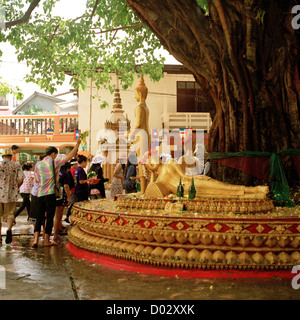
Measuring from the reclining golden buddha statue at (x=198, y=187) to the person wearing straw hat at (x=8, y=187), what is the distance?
2217mm

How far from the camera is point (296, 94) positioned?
5.87 m

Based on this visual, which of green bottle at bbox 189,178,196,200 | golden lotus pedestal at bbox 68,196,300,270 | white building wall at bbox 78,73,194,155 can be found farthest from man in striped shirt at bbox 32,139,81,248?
white building wall at bbox 78,73,194,155

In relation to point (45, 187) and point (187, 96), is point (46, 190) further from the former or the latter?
point (187, 96)

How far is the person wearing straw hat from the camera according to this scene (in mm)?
6367

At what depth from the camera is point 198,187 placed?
5.52 m

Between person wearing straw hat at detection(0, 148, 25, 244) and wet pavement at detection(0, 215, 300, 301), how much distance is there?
1501mm

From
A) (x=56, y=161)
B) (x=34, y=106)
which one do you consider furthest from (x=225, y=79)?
(x=34, y=106)

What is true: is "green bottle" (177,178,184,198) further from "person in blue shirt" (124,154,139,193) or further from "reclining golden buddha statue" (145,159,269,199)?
"person in blue shirt" (124,154,139,193)

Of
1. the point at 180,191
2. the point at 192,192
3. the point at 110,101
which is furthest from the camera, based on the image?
the point at 110,101

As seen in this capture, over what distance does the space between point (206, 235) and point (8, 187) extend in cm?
347

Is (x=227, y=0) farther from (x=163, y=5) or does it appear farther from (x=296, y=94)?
(x=296, y=94)

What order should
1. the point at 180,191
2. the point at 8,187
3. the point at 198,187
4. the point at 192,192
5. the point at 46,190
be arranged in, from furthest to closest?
1. the point at 8,187
2. the point at 46,190
3. the point at 198,187
4. the point at 180,191
5. the point at 192,192

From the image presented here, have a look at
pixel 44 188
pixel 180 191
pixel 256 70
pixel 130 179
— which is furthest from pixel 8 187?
pixel 256 70

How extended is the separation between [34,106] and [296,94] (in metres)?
25.4
